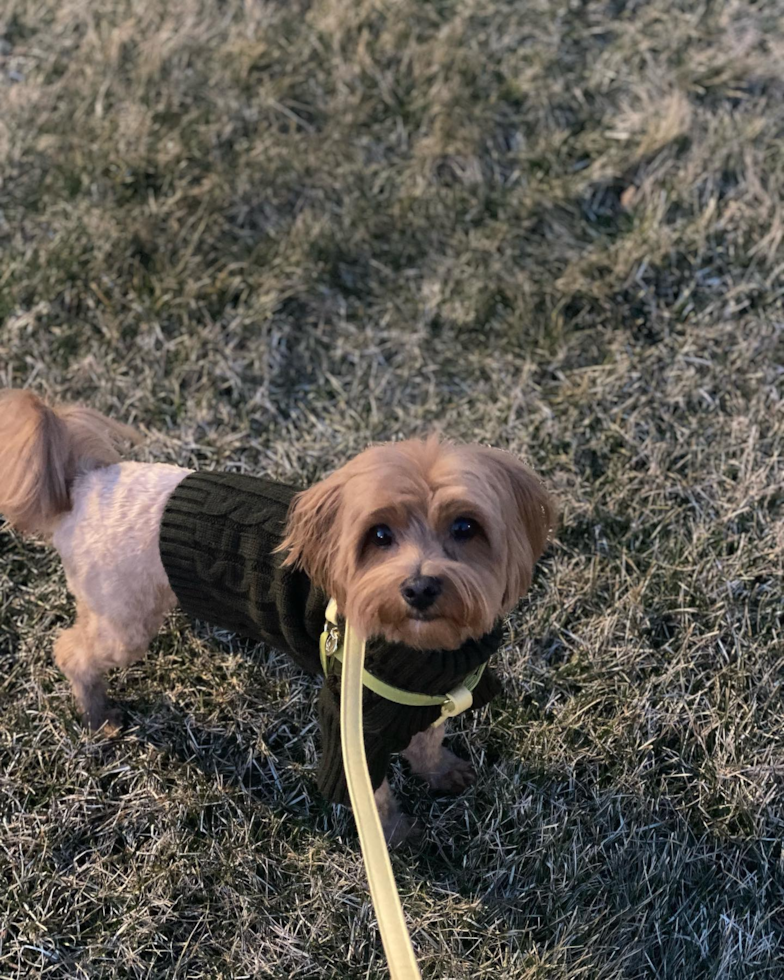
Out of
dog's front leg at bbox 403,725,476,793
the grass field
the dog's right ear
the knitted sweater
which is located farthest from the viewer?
dog's front leg at bbox 403,725,476,793

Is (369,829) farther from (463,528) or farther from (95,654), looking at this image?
(95,654)

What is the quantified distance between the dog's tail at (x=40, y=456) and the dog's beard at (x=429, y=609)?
120 centimetres

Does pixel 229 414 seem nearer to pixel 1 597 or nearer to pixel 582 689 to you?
pixel 1 597

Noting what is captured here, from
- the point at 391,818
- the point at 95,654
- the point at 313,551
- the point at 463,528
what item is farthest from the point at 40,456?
the point at 391,818

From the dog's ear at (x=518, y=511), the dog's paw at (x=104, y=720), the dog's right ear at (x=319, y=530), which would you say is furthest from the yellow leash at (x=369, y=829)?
the dog's paw at (x=104, y=720)

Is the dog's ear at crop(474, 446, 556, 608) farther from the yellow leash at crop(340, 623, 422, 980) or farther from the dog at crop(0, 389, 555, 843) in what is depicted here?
the yellow leash at crop(340, 623, 422, 980)

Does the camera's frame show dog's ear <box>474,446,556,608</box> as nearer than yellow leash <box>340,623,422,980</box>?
No

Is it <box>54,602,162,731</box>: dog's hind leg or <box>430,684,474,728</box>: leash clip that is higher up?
<box>430,684,474,728</box>: leash clip

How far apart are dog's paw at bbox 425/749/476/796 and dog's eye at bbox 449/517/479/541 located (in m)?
1.29

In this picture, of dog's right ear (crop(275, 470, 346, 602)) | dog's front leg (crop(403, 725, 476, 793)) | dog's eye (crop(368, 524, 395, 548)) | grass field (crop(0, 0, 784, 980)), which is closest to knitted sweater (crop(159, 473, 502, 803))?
dog's right ear (crop(275, 470, 346, 602))

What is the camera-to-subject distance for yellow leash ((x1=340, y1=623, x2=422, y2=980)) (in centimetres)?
196

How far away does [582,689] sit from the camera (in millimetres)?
3625

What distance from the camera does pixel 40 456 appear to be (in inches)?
116

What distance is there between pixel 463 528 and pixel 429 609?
282mm
